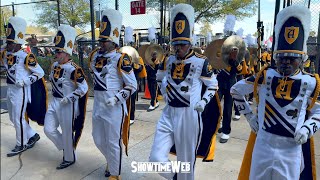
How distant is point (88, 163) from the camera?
16.4ft

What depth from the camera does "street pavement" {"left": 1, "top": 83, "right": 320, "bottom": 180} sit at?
14.9 ft

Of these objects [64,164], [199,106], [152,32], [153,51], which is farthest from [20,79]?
[152,32]

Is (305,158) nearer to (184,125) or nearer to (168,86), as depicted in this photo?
(184,125)

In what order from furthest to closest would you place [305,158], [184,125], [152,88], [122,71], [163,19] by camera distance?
[163,19] → [152,88] → [122,71] → [184,125] → [305,158]

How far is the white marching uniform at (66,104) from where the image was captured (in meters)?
4.67

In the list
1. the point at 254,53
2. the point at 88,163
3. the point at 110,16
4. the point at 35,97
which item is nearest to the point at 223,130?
the point at 88,163

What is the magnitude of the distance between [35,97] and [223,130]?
3715 millimetres

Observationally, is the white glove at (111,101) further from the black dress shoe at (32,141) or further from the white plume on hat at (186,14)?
the black dress shoe at (32,141)

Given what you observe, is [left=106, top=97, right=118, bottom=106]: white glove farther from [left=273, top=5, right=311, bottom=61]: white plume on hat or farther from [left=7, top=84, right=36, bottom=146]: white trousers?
[left=7, top=84, right=36, bottom=146]: white trousers

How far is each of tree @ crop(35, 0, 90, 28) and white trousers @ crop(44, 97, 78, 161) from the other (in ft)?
68.3

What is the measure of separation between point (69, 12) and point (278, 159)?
24.9 meters

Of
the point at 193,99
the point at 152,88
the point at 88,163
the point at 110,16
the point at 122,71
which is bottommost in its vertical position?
the point at 88,163

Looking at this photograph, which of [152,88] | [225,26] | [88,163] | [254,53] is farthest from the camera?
[254,53]

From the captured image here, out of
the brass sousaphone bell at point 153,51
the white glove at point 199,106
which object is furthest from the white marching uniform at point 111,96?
the brass sousaphone bell at point 153,51
